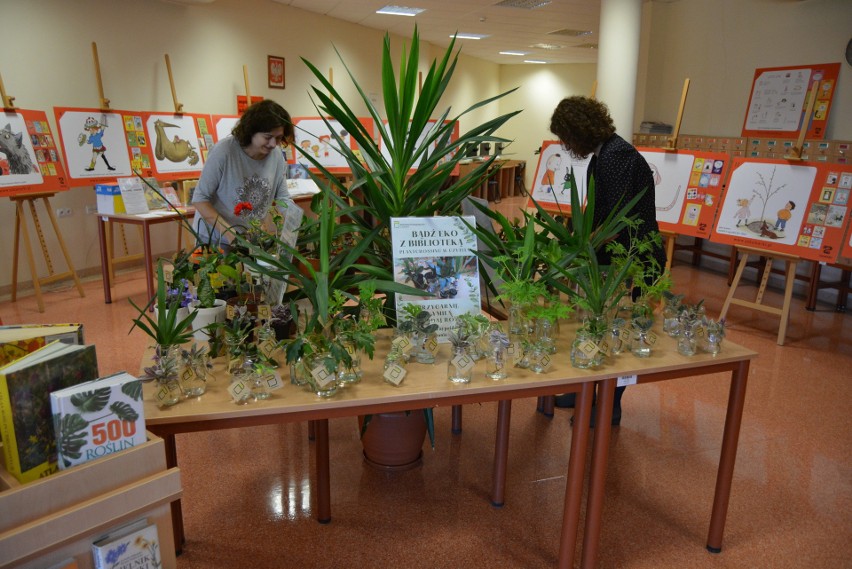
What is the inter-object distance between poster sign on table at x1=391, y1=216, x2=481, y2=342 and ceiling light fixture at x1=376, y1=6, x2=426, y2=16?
739 centimetres

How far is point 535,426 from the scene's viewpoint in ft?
10.3

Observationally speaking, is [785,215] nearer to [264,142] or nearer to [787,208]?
[787,208]

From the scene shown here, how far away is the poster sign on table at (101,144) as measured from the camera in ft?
17.3

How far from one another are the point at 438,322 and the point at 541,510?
941mm

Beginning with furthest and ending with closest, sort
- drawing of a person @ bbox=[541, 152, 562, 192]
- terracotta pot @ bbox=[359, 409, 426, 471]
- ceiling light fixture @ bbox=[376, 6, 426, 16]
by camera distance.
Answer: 1. ceiling light fixture @ bbox=[376, 6, 426, 16]
2. drawing of a person @ bbox=[541, 152, 562, 192]
3. terracotta pot @ bbox=[359, 409, 426, 471]

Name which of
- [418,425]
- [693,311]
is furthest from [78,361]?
[693,311]

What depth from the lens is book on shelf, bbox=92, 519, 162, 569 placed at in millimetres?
1206

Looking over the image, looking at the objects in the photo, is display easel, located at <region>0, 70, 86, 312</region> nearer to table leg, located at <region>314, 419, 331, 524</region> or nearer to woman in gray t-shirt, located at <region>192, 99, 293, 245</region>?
woman in gray t-shirt, located at <region>192, 99, 293, 245</region>

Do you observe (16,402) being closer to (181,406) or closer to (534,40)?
(181,406)

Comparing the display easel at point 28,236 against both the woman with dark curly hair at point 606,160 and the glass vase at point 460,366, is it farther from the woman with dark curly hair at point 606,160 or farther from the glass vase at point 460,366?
the glass vase at point 460,366

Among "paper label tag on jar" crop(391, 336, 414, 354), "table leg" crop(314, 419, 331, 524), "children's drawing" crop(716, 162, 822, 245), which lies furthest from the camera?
"children's drawing" crop(716, 162, 822, 245)

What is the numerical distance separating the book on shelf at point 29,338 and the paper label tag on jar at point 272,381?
17.4 inches

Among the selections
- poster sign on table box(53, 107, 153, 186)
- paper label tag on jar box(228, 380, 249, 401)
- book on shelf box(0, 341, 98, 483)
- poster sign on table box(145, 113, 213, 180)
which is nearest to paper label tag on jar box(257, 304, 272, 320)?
paper label tag on jar box(228, 380, 249, 401)

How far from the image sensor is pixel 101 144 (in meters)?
5.47
